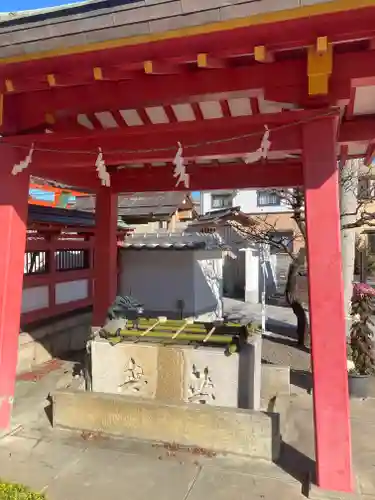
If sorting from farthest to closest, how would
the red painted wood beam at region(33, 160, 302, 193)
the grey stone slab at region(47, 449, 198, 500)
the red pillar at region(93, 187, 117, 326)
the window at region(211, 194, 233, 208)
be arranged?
the window at region(211, 194, 233, 208), the red pillar at region(93, 187, 117, 326), the red painted wood beam at region(33, 160, 302, 193), the grey stone slab at region(47, 449, 198, 500)

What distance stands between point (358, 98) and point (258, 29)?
181 cm

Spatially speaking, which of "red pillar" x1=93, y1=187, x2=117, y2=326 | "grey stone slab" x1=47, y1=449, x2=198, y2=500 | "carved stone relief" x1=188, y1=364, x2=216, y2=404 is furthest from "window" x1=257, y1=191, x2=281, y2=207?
"grey stone slab" x1=47, y1=449, x2=198, y2=500

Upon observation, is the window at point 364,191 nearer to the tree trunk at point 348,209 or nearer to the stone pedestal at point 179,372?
the tree trunk at point 348,209

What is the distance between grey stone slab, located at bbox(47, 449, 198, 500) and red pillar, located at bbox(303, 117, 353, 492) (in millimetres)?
1338

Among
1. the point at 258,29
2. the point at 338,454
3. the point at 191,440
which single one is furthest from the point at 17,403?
the point at 258,29

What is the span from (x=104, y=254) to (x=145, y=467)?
466 cm

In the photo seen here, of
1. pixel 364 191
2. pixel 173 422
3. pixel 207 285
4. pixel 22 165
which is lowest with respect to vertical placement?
pixel 173 422

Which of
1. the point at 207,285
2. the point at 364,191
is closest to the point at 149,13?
the point at 364,191

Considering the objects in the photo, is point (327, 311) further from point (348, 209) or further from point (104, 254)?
point (348, 209)

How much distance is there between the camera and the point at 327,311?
11.9 feet

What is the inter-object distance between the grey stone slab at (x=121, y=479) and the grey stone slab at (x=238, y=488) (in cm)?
13

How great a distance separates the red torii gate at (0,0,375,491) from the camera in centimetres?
324

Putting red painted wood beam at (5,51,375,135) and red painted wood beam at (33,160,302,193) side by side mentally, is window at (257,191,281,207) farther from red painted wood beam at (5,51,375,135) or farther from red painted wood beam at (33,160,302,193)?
red painted wood beam at (5,51,375,135)

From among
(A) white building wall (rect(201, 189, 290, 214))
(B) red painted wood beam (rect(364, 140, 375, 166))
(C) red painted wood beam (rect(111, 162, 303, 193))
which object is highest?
(A) white building wall (rect(201, 189, 290, 214))
